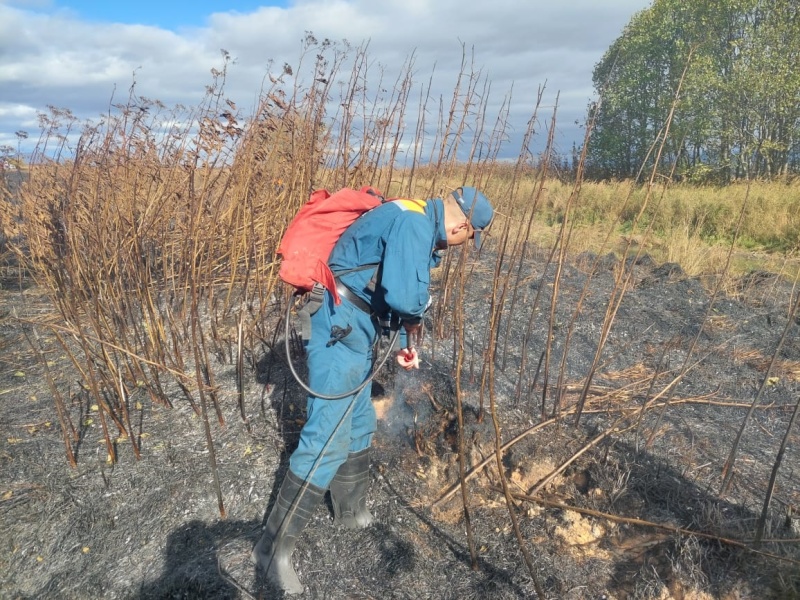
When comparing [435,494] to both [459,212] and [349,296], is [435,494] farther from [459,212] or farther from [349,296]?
[459,212]

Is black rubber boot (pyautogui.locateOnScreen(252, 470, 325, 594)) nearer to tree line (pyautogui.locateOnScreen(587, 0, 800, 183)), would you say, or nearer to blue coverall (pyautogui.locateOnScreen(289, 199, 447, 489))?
blue coverall (pyautogui.locateOnScreen(289, 199, 447, 489))

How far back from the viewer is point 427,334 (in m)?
4.16

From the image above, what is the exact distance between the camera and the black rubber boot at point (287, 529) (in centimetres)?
215

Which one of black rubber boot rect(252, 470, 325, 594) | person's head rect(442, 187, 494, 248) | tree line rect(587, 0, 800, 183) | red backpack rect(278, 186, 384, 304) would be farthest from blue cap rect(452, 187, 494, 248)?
tree line rect(587, 0, 800, 183)

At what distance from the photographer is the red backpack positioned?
2.11 meters

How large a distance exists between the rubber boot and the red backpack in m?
0.78

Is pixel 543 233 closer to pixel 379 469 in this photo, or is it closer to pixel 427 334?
pixel 427 334

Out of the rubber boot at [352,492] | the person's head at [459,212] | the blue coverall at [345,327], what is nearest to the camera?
the blue coverall at [345,327]

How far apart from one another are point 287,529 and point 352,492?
0.40 metres

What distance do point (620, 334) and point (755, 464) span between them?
1704mm

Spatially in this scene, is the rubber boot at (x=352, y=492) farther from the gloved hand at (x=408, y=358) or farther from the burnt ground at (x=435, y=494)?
the gloved hand at (x=408, y=358)

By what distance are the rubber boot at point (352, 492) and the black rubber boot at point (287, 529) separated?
0.28m

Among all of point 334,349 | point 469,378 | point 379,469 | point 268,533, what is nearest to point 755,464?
point 469,378

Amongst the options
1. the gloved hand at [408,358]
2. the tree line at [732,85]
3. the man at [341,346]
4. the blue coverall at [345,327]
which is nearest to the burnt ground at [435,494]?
the man at [341,346]
